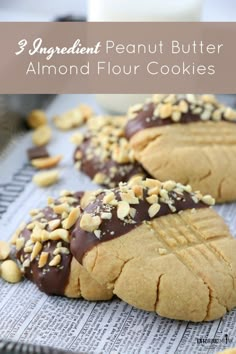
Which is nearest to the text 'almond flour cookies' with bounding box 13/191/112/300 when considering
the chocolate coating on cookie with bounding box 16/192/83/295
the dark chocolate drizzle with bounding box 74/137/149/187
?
the chocolate coating on cookie with bounding box 16/192/83/295

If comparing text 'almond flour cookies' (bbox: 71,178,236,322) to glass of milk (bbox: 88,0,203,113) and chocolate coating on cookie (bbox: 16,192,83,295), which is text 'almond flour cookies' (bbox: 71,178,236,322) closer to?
chocolate coating on cookie (bbox: 16,192,83,295)

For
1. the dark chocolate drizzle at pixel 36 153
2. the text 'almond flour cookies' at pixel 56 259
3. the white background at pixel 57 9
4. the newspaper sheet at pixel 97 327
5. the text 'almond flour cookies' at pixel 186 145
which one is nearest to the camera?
the newspaper sheet at pixel 97 327

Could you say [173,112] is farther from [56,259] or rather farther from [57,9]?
[57,9]

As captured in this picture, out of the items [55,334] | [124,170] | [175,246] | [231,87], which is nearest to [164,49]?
[231,87]

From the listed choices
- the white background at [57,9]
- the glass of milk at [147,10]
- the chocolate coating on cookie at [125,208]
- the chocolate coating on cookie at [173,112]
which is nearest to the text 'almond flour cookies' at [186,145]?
the chocolate coating on cookie at [173,112]

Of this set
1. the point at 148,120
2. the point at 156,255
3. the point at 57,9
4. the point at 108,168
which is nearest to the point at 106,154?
the point at 108,168

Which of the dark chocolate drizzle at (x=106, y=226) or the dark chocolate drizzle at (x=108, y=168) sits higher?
the dark chocolate drizzle at (x=108, y=168)

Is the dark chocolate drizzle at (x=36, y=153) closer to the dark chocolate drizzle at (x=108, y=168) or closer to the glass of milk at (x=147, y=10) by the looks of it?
the dark chocolate drizzle at (x=108, y=168)
